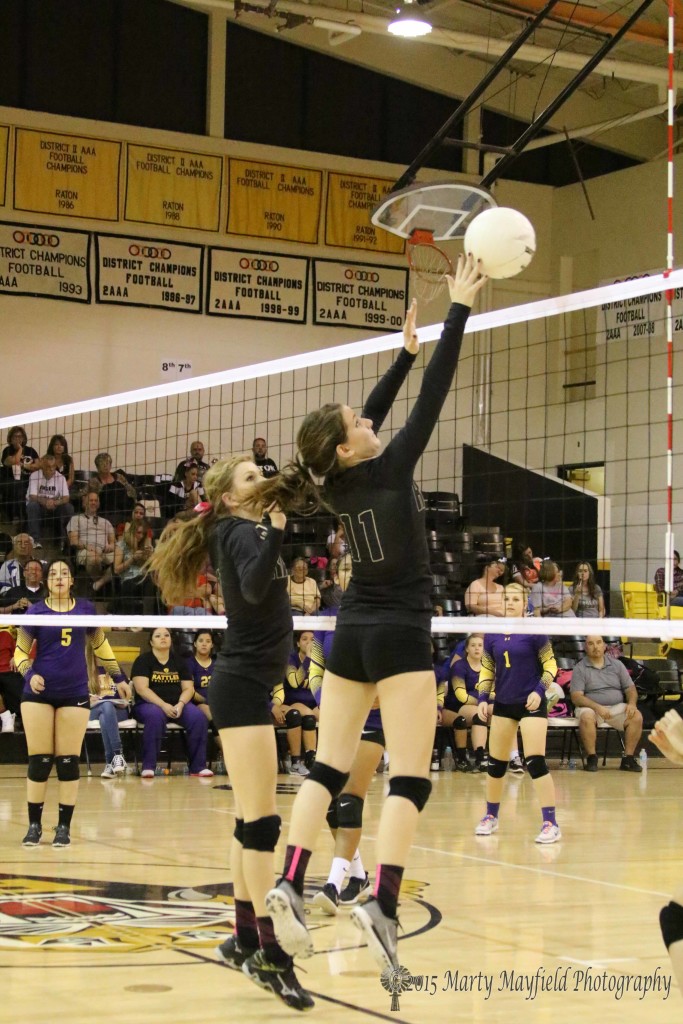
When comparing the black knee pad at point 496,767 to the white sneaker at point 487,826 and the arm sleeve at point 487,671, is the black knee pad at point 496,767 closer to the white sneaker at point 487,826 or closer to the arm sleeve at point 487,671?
the white sneaker at point 487,826

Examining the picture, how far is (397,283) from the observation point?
18.9 metres

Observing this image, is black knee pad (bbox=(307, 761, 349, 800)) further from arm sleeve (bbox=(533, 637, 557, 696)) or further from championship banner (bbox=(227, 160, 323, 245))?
championship banner (bbox=(227, 160, 323, 245))

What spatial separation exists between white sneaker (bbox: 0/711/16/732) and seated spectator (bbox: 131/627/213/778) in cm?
109

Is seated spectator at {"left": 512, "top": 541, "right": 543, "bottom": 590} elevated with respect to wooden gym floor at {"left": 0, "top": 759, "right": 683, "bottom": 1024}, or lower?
elevated

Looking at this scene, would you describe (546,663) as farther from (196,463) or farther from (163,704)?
(196,463)

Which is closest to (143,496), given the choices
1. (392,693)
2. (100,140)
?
(100,140)

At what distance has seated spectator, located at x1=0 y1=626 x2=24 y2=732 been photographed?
465 inches

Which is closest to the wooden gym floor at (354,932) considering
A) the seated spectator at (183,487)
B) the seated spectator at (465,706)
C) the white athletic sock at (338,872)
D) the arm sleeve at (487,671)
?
the white athletic sock at (338,872)

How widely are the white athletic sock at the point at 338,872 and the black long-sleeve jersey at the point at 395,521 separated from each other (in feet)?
6.41

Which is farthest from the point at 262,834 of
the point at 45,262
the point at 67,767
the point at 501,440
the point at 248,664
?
the point at 501,440

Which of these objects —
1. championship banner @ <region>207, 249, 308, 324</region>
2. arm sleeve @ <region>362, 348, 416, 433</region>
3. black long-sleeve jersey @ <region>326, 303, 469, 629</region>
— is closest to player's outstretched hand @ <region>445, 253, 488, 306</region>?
black long-sleeve jersey @ <region>326, 303, 469, 629</region>

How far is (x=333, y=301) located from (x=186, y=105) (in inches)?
127

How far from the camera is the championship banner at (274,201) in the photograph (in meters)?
17.8

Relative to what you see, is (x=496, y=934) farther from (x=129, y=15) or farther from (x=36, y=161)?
(x=129, y=15)
